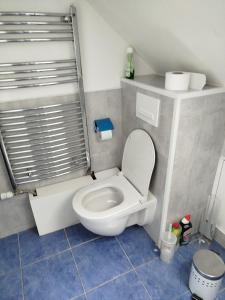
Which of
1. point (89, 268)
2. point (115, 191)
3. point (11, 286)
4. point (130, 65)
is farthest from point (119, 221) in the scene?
point (130, 65)

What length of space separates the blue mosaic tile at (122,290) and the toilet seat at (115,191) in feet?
1.54

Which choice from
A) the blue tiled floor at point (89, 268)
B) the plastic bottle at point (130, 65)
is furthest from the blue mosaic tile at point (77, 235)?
the plastic bottle at point (130, 65)

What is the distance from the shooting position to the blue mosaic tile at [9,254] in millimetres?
1614

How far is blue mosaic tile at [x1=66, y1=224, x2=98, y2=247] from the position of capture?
5.86ft

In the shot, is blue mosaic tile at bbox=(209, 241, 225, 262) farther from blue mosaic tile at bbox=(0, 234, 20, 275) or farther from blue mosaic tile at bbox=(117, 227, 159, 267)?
blue mosaic tile at bbox=(0, 234, 20, 275)

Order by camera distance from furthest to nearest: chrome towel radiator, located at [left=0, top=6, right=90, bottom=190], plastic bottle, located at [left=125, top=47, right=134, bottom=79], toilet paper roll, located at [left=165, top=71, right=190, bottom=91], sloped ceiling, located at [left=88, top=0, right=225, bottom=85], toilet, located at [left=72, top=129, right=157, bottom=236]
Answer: plastic bottle, located at [left=125, top=47, right=134, bottom=79]
toilet, located at [left=72, top=129, right=157, bottom=236]
chrome towel radiator, located at [left=0, top=6, right=90, bottom=190]
toilet paper roll, located at [left=165, top=71, right=190, bottom=91]
sloped ceiling, located at [left=88, top=0, right=225, bottom=85]

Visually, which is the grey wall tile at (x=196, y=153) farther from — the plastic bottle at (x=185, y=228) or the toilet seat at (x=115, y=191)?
the toilet seat at (x=115, y=191)

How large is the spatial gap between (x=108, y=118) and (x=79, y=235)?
1.00m

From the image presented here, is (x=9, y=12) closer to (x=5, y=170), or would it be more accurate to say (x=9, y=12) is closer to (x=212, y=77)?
(x=5, y=170)

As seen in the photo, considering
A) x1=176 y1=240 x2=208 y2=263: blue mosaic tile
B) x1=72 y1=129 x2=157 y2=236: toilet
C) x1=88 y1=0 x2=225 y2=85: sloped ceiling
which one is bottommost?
x1=176 y1=240 x2=208 y2=263: blue mosaic tile

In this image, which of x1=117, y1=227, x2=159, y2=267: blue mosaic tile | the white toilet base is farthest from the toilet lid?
x1=117, y1=227, x2=159, y2=267: blue mosaic tile

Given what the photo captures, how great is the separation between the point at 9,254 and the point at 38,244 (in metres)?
0.22

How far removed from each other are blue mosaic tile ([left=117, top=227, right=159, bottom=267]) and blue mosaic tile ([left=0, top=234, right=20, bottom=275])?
812mm

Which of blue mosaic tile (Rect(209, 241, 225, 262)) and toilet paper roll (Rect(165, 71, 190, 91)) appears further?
blue mosaic tile (Rect(209, 241, 225, 262))
